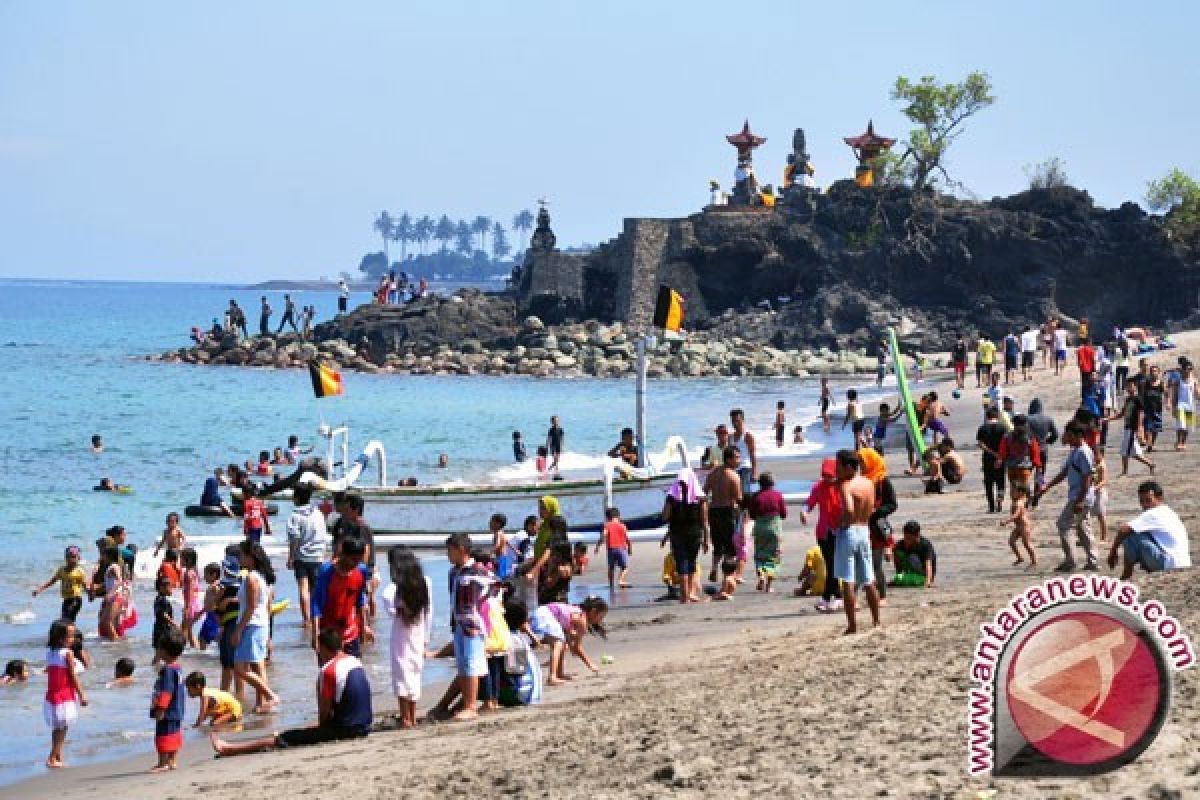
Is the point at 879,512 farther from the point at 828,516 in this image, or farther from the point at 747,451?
the point at 747,451

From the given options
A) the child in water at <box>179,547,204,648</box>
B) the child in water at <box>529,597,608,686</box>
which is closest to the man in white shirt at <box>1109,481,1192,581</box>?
the child in water at <box>529,597,608,686</box>

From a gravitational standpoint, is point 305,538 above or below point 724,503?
below

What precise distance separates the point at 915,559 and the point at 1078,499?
1454mm

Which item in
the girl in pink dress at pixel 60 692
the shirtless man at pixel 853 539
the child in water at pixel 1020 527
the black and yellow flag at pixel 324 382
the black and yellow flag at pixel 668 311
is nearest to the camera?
the girl in pink dress at pixel 60 692

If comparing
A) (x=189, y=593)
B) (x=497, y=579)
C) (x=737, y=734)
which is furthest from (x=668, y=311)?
(x=737, y=734)

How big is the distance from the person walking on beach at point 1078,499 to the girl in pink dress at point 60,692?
→ 25.5 feet

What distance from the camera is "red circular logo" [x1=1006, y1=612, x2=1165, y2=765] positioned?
7.34m

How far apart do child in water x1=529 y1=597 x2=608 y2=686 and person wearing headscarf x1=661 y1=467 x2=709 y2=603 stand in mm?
2154

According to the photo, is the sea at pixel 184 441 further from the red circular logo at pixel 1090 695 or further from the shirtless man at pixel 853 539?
the red circular logo at pixel 1090 695

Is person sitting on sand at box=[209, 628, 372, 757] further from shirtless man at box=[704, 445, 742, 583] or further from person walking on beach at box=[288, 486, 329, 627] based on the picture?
shirtless man at box=[704, 445, 742, 583]

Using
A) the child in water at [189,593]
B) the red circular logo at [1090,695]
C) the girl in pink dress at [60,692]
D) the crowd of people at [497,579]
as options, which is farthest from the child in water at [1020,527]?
the red circular logo at [1090,695]

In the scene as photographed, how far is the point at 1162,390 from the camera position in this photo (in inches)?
1020

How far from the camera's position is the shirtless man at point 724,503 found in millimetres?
16266

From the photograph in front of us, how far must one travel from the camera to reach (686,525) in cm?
1600
